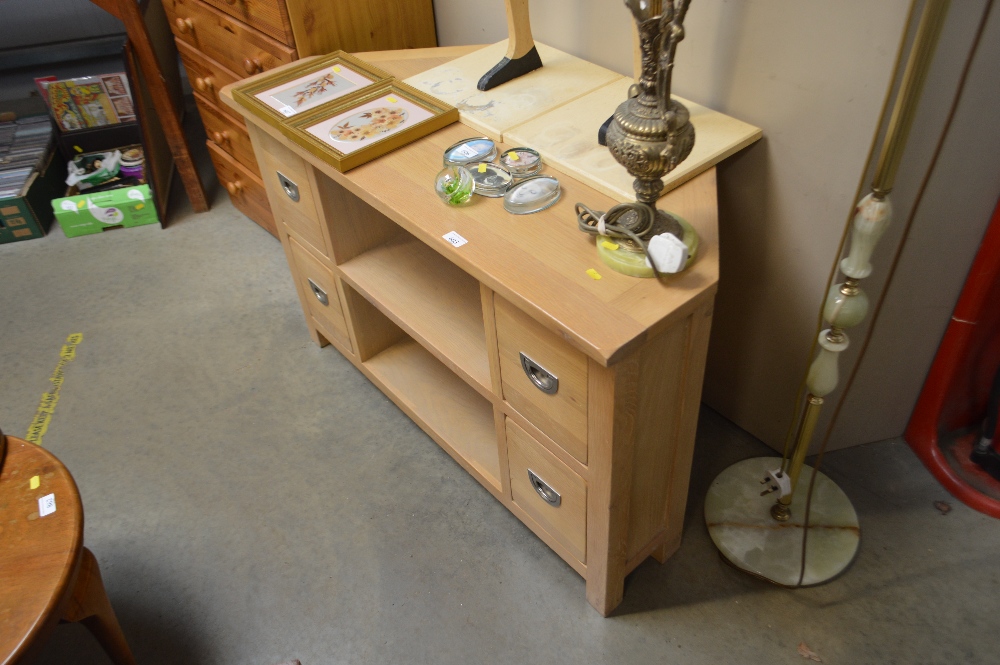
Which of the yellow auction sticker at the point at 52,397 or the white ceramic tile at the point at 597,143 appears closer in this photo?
the white ceramic tile at the point at 597,143

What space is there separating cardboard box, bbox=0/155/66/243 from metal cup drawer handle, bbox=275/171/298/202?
1.43 metres

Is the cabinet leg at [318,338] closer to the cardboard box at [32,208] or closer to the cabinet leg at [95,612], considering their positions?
the cabinet leg at [95,612]

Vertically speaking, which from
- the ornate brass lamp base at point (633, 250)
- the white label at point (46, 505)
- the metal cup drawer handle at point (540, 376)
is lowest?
the white label at point (46, 505)

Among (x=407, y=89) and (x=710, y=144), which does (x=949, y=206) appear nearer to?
(x=710, y=144)

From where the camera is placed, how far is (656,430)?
1260mm

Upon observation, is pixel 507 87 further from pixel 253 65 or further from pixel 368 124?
pixel 253 65

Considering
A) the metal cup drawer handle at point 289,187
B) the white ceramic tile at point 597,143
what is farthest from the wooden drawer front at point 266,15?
the white ceramic tile at point 597,143

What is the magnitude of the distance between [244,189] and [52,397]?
3.08ft

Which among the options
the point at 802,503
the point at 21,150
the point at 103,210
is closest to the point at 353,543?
the point at 802,503

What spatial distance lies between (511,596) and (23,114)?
114 inches

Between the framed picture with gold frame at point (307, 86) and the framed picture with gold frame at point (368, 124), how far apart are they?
1.7 inches

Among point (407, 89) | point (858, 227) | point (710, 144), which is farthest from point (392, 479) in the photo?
point (858, 227)

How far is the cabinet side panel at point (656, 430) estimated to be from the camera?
114cm

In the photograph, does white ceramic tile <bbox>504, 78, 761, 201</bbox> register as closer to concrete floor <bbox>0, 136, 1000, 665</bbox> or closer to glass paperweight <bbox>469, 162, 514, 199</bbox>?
glass paperweight <bbox>469, 162, 514, 199</bbox>
